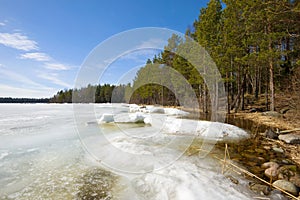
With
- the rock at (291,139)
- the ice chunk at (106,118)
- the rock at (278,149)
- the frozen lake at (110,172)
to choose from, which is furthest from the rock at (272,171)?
the ice chunk at (106,118)

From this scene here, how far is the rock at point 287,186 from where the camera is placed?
2675mm

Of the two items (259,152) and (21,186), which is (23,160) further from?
(259,152)

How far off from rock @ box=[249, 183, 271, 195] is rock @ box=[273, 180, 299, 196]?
254 millimetres

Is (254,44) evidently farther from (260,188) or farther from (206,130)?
(260,188)

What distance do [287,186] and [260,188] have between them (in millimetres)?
498

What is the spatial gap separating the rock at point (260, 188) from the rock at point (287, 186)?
25 cm

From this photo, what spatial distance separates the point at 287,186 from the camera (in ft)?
9.11

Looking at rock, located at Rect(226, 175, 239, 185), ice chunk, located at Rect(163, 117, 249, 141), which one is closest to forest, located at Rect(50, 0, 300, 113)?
ice chunk, located at Rect(163, 117, 249, 141)

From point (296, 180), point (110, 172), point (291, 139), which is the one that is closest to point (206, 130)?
point (291, 139)

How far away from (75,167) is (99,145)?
1.69 m

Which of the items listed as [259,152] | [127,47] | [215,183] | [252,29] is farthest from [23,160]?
[252,29]

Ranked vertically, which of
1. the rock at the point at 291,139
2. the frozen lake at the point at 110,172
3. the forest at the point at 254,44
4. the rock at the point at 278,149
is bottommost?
the frozen lake at the point at 110,172

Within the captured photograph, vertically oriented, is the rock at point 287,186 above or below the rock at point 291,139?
below

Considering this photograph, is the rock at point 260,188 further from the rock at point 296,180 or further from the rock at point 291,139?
the rock at point 291,139
